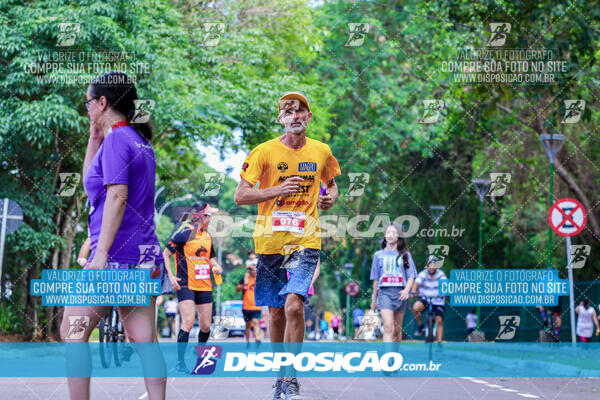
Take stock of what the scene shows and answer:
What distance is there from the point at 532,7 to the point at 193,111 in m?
7.55

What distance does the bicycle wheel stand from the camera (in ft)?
39.5

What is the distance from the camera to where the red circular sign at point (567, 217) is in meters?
15.0

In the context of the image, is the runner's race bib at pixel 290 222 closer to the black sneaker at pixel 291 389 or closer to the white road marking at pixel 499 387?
the black sneaker at pixel 291 389

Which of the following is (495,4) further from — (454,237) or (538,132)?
(454,237)

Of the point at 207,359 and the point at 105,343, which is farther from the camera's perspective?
the point at 105,343

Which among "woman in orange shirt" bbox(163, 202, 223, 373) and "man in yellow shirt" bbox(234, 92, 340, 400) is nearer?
"man in yellow shirt" bbox(234, 92, 340, 400)

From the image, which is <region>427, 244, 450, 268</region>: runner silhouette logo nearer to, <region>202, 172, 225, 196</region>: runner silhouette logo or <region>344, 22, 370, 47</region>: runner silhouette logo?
<region>344, 22, 370, 47</region>: runner silhouette logo

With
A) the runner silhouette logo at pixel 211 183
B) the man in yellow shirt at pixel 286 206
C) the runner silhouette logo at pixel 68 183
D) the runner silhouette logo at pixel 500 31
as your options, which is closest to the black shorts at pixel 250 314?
the runner silhouette logo at pixel 211 183

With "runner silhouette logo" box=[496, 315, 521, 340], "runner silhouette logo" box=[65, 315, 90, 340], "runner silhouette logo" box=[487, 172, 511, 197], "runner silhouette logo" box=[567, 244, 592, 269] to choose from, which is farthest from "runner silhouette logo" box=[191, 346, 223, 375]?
"runner silhouette logo" box=[487, 172, 511, 197]

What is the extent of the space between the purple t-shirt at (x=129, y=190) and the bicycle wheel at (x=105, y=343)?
7.30 meters

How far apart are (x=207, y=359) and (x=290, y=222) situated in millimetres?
4208

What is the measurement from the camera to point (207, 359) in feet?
34.4

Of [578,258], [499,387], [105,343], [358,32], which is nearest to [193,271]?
[105,343]

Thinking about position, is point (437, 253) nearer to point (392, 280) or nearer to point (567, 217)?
point (567, 217)
